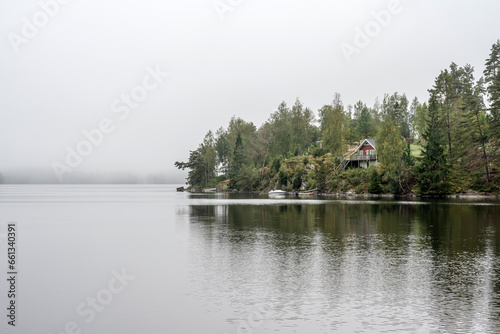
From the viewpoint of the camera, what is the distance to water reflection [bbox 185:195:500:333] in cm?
1808

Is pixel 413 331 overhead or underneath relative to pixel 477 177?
underneath

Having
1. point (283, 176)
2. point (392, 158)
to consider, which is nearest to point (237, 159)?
point (283, 176)

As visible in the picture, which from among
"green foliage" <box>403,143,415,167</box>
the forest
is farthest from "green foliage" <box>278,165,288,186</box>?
"green foliage" <box>403,143,415,167</box>

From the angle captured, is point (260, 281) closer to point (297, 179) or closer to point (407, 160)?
point (407, 160)

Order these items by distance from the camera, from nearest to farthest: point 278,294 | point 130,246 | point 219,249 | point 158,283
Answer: point 278,294 → point 158,283 → point 219,249 → point 130,246

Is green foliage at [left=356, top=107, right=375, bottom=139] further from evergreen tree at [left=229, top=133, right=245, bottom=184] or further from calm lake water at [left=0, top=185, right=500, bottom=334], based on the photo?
calm lake water at [left=0, top=185, right=500, bottom=334]

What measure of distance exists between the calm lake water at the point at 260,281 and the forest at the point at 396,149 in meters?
75.2

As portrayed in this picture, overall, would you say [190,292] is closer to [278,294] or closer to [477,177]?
[278,294]

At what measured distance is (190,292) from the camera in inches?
885

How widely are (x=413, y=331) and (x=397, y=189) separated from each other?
112 m

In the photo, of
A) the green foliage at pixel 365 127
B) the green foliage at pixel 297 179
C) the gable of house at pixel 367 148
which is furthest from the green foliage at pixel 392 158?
the green foliage at pixel 365 127

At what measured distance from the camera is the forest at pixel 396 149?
114m

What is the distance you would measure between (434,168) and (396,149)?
11569 millimetres

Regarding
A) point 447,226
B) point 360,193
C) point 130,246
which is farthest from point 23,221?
point 360,193
